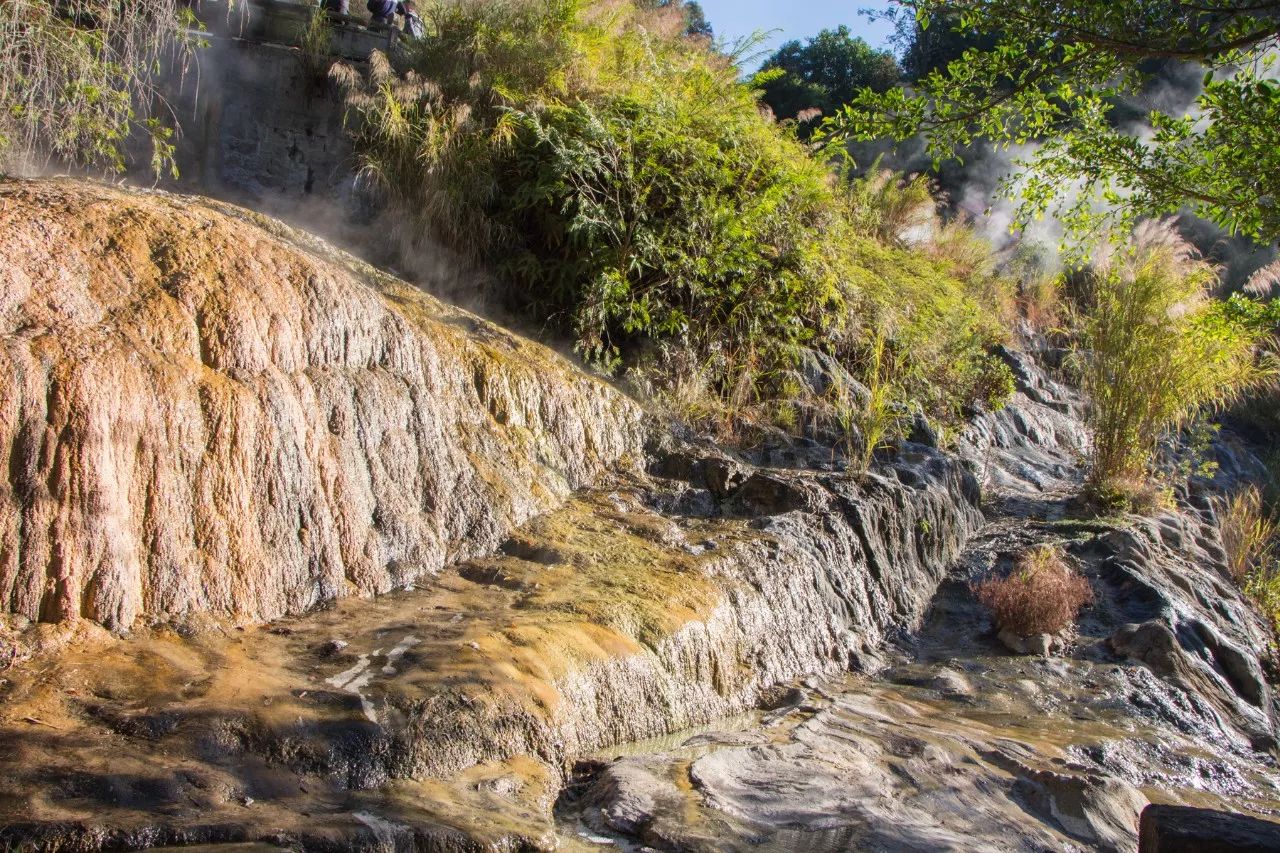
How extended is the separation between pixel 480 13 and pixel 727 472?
16.9 ft

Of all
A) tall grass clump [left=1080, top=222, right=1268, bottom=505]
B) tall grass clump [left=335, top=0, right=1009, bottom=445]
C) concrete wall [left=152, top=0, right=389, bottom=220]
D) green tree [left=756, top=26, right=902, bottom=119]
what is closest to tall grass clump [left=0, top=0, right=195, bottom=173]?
tall grass clump [left=335, top=0, right=1009, bottom=445]

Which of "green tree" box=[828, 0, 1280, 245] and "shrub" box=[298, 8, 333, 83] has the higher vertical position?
"shrub" box=[298, 8, 333, 83]

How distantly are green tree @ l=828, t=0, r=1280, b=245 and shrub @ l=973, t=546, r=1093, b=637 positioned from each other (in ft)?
8.90

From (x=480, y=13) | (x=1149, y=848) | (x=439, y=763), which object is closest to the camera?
(x=1149, y=848)

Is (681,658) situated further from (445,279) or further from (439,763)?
(445,279)

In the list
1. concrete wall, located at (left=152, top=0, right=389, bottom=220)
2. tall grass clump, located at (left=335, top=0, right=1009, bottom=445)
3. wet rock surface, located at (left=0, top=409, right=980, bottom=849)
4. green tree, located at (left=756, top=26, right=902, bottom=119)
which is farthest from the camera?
green tree, located at (left=756, top=26, right=902, bottom=119)

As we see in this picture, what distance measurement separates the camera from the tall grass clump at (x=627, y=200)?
9031 mm

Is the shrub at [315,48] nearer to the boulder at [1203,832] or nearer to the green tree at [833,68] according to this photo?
the boulder at [1203,832]

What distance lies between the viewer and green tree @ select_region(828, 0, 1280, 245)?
214 inches

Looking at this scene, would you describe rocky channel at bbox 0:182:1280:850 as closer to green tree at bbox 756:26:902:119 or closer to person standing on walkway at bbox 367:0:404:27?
person standing on walkway at bbox 367:0:404:27

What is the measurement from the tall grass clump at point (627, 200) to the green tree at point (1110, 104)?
2.86 m

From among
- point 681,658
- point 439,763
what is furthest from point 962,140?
point 439,763

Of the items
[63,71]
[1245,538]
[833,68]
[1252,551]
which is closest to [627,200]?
[63,71]

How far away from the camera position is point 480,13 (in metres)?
9.92
